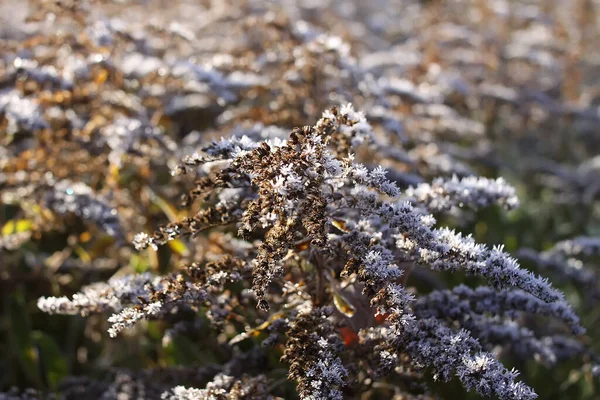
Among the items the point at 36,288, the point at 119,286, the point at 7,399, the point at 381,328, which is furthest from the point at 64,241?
the point at 381,328

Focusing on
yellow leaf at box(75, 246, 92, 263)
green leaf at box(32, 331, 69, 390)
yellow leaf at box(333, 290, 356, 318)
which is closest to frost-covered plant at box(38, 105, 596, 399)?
yellow leaf at box(333, 290, 356, 318)

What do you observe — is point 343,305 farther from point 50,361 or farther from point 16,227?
point 16,227

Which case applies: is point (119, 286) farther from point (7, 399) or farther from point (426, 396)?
point (426, 396)

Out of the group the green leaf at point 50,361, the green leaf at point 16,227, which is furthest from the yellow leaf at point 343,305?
the green leaf at point 16,227

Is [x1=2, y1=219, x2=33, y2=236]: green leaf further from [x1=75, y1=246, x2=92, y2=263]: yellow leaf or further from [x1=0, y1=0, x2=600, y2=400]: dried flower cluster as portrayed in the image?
[x1=75, y1=246, x2=92, y2=263]: yellow leaf

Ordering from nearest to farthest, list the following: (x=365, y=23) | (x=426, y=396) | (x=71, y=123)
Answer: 1. (x=426, y=396)
2. (x=71, y=123)
3. (x=365, y=23)

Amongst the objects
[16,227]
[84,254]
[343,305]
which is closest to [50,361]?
[84,254]

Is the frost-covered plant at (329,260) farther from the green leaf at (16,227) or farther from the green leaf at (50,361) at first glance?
the green leaf at (16,227)

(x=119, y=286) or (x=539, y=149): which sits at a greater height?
(x=119, y=286)
